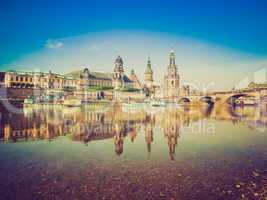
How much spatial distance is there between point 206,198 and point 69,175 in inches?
205

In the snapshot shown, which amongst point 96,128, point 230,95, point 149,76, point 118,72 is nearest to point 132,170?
point 96,128

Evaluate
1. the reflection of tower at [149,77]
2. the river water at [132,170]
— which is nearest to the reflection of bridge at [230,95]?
the reflection of tower at [149,77]

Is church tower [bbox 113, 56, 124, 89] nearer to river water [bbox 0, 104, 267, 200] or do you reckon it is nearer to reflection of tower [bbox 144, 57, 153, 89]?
reflection of tower [bbox 144, 57, 153, 89]

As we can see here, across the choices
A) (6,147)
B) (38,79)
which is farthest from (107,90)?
(6,147)

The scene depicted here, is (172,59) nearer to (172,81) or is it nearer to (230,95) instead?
(172,81)

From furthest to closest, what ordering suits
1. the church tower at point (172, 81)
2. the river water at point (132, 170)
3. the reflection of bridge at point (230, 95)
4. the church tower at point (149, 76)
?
the church tower at point (149, 76) → the church tower at point (172, 81) → the reflection of bridge at point (230, 95) → the river water at point (132, 170)

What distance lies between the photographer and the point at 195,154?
415 inches

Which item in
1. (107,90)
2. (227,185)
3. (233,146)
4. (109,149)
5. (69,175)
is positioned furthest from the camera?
(107,90)

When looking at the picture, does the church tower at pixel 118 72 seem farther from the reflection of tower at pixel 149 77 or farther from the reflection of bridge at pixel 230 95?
the reflection of bridge at pixel 230 95

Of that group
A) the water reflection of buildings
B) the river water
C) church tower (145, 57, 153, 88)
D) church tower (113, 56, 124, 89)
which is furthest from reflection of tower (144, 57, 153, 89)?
the river water

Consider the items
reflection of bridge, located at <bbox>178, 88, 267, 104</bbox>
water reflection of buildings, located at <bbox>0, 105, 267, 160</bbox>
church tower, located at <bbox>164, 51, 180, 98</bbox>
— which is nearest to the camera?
water reflection of buildings, located at <bbox>0, 105, 267, 160</bbox>

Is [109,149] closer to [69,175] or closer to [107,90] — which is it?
[69,175]

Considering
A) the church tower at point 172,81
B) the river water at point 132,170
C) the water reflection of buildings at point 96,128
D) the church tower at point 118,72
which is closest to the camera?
the river water at point 132,170

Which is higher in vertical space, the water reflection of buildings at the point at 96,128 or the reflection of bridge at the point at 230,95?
the reflection of bridge at the point at 230,95
